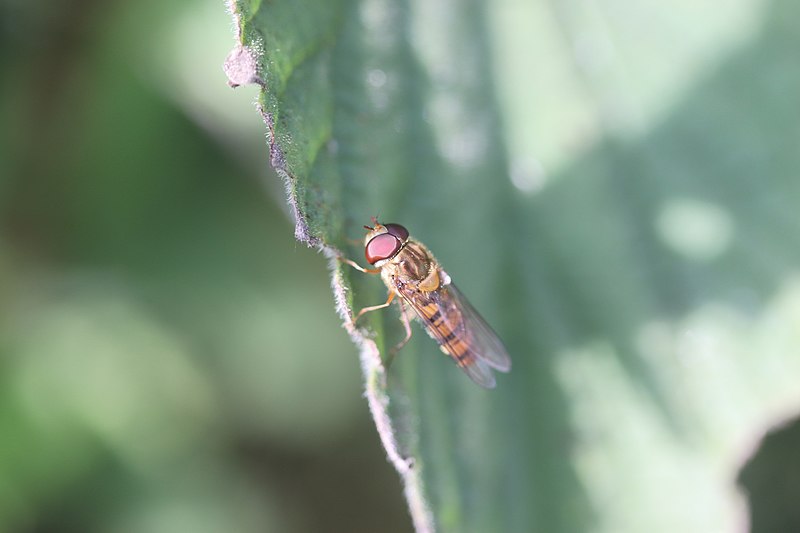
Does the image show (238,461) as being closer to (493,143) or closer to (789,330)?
(493,143)

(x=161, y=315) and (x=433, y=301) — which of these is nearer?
(x=433, y=301)

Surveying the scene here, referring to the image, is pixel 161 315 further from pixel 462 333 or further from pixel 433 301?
pixel 462 333

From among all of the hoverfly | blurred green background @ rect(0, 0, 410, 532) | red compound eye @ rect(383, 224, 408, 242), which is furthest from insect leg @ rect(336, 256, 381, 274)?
blurred green background @ rect(0, 0, 410, 532)

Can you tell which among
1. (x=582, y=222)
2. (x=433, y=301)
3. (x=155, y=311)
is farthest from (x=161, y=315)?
(x=582, y=222)

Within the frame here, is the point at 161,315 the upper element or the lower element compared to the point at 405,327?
upper

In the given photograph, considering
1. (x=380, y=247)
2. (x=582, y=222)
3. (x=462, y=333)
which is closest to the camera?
(x=380, y=247)

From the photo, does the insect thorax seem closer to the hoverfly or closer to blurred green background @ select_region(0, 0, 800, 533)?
the hoverfly
